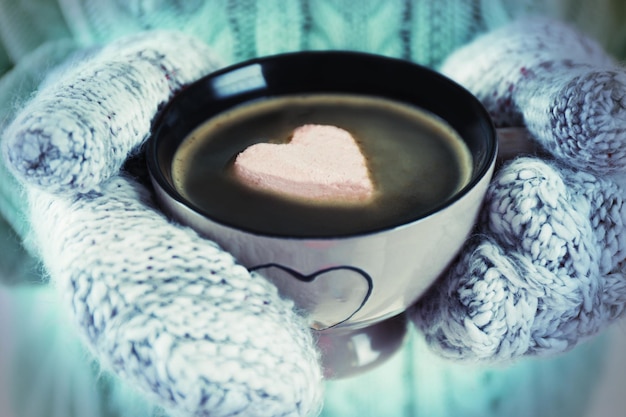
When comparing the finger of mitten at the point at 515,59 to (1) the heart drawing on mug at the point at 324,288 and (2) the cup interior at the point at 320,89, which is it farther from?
(1) the heart drawing on mug at the point at 324,288

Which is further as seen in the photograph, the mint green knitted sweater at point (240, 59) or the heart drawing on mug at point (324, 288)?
the mint green knitted sweater at point (240, 59)

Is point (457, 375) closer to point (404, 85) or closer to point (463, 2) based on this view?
point (404, 85)

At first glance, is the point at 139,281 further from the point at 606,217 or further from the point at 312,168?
the point at 606,217

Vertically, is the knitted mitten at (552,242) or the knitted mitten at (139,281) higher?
the knitted mitten at (139,281)

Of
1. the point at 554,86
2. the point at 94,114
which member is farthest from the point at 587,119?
the point at 94,114

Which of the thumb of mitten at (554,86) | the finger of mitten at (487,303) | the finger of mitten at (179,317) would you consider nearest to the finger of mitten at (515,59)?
the thumb of mitten at (554,86)

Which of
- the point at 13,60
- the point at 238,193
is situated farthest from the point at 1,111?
the point at 238,193
